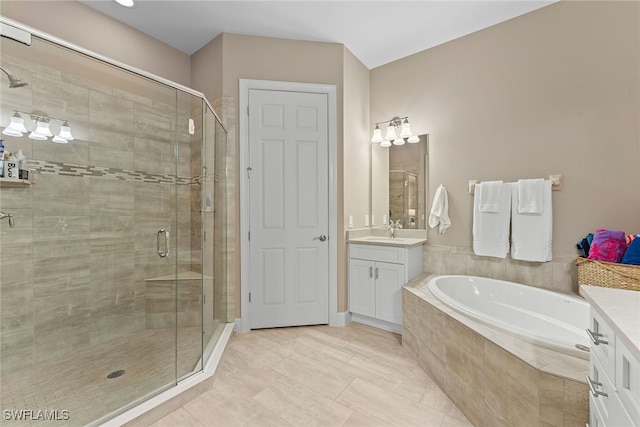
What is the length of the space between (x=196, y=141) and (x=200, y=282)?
44.9 inches

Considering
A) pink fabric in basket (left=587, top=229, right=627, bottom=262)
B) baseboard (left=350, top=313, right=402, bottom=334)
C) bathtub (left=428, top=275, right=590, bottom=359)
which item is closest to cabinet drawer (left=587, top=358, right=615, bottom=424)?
bathtub (left=428, top=275, right=590, bottom=359)

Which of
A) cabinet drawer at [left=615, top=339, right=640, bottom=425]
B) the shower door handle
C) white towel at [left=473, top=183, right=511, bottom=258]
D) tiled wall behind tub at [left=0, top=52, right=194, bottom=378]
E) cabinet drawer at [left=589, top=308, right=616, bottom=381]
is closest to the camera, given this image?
cabinet drawer at [left=615, top=339, right=640, bottom=425]

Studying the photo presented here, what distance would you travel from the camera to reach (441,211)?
112 inches

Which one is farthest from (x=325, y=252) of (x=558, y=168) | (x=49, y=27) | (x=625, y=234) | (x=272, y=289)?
(x=49, y=27)

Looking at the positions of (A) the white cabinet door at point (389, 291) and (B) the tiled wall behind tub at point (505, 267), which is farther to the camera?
(A) the white cabinet door at point (389, 291)

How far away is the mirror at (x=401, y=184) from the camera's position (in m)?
3.05

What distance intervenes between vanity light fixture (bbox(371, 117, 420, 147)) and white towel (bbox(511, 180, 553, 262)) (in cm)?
109

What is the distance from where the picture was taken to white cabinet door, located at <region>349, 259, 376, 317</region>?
283cm

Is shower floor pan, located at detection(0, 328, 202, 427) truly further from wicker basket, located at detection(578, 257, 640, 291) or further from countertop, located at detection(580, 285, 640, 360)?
wicker basket, located at detection(578, 257, 640, 291)

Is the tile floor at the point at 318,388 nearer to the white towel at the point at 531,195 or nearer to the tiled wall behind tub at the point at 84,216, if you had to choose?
the tiled wall behind tub at the point at 84,216

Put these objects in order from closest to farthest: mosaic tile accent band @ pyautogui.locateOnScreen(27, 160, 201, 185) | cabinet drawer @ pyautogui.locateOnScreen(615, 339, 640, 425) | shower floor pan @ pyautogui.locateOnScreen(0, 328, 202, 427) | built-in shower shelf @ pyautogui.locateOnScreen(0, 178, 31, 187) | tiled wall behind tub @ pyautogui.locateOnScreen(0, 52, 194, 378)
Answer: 1. cabinet drawer @ pyautogui.locateOnScreen(615, 339, 640, 425)
2. shower floor pan @ pyautogui.locateOnScreen(0, 328, 202, 427)
3. built-in shower shelf @ pyautogui.locateOnScreen(0, 178, 31, 187)
4. tiled wall behind tub @ pyautogui.locateOnScreen(0, 52, 194, 378)
5. mosaic tile accent band @ pyautogui.locateOnScreen(27, 160, 201, 185)

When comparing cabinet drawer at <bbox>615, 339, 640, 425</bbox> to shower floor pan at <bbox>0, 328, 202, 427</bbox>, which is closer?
cabinet drawer at <bbox>615, 339, 640, 425</bbox>

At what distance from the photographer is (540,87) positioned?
94.3 inches

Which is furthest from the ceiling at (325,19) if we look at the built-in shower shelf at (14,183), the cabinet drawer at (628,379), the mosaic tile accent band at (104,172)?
the cabinet drawer at (628,379)
